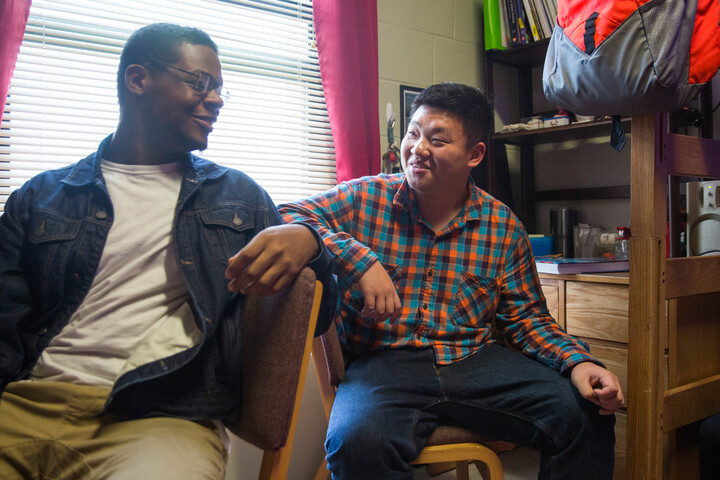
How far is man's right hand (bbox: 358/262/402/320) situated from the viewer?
1.18 meters

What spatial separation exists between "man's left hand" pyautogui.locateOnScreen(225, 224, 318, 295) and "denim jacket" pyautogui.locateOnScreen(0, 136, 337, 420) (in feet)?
0.23

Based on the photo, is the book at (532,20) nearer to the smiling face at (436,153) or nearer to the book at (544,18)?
the book at (544,18)

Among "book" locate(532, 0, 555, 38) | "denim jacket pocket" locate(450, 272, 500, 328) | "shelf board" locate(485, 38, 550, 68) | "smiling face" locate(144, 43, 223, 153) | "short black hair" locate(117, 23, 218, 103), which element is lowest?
"denim jacket pocket" locate(450, 272, 500, 328)

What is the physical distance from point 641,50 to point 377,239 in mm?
708

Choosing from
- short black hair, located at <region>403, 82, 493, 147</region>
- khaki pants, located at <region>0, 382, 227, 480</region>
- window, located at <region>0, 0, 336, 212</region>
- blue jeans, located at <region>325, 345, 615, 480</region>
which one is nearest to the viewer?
khaki pants, located at <region>0, 382, 227, 480</region>

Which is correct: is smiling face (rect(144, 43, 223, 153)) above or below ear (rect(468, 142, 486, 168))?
above

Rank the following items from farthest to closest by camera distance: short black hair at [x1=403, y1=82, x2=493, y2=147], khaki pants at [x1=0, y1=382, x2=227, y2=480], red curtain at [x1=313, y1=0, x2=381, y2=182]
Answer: red curtain at [x1=313, y1=0, x2=381, y2=182] < short black hair at [x1=403, y1=82, x2=493, y2=147] < khaki pants at [x1=0, y1=382, x2=227, y2=480]

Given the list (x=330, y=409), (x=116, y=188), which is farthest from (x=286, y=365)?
(x=116, y=188)

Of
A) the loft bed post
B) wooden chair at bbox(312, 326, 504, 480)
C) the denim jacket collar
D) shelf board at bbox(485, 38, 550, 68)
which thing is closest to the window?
the denim jacket collar

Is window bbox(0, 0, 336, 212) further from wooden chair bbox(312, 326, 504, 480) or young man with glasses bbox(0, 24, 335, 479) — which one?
wooden chair bbox(312, 326, 504, 480)

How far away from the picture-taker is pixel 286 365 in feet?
3.09

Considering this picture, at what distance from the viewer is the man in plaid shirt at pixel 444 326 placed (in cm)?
116

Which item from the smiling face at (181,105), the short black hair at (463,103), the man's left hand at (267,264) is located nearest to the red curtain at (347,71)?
the short black hair at (463,103)

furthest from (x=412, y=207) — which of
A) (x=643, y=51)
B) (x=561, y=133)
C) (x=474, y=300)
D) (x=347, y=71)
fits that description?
(x=561, y=133)
